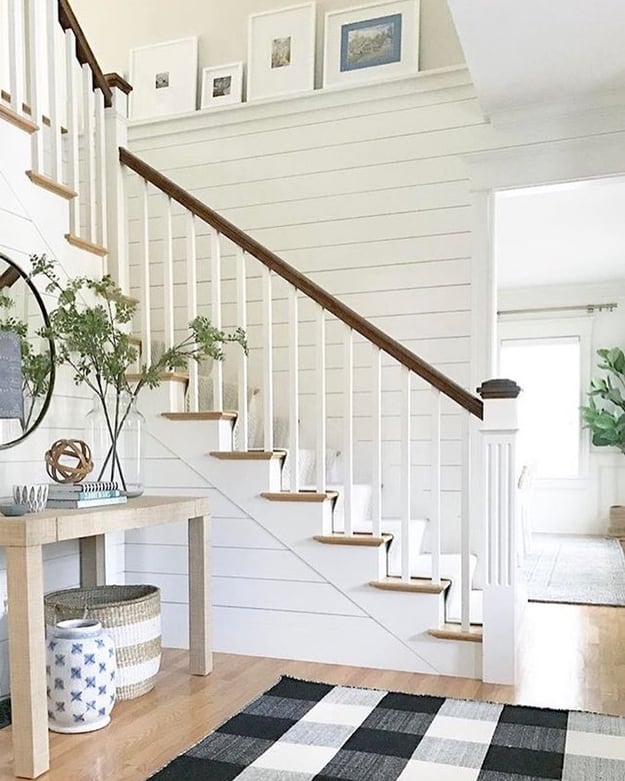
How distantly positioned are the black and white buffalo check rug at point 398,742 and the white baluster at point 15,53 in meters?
2.32

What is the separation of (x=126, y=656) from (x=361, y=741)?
89 centimetres

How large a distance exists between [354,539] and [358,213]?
1976 millimetres

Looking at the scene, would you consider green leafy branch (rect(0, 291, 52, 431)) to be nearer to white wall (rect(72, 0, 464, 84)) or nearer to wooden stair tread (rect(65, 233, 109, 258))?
wooden stair tread (rect(65, 233, 109, 258))

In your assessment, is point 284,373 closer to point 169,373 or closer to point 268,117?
point 169,373

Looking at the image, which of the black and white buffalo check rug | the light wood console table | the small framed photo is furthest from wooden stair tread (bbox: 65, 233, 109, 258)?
the black and white buffalo check rug

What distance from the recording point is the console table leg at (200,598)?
2.91 meters

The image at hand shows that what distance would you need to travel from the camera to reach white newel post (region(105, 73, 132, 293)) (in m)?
3.42

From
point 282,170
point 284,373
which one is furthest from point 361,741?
point 282,170

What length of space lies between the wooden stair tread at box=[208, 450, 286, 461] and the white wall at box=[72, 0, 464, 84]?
237 centimetres

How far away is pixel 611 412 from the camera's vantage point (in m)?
7.23

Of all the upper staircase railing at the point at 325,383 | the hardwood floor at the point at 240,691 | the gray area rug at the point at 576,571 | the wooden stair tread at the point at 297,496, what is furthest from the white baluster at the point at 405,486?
the gray area rug at the point at 576,571

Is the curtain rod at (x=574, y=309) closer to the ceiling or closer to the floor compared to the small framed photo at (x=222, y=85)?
closer to the floor

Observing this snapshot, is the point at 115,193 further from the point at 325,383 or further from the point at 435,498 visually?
the point at 435,498

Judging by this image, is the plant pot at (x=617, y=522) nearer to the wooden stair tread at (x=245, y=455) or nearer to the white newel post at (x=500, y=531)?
the white newel post at (x=500, y=531)
